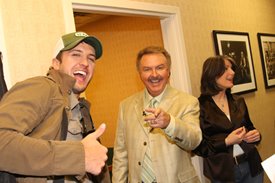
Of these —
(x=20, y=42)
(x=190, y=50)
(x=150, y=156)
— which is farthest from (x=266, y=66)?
(x=20, y=42)

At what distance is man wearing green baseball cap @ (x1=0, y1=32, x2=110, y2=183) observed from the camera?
0.97 metres

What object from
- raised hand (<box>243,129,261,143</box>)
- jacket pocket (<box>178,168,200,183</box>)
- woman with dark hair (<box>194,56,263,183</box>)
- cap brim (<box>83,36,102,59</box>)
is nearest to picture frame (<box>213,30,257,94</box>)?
woman with dark hair (<box>194,56,263,183</box>)

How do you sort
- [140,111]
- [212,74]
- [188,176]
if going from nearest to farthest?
1. [188,176]
2. [140,111]
3. [212,74]

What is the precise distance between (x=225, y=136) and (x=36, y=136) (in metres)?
1.71

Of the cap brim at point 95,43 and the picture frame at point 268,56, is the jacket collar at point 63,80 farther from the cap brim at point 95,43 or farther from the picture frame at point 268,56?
the picture frame at point 268,56

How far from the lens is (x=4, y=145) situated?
945 millimetres

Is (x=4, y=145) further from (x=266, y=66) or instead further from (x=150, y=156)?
(x=266, y=66)

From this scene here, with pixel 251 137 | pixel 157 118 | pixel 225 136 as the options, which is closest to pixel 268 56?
pixel 251 137

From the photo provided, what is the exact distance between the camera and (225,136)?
2428 millimetres

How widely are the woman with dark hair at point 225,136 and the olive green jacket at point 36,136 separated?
1.56 meters

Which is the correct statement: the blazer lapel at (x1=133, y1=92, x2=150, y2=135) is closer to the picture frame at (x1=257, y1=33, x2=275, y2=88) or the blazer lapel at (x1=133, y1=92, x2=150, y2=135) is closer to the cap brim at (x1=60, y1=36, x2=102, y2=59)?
the cap brim at (x1=60, y1=36, x2=102, y2=59)

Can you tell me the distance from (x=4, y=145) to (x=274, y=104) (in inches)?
161

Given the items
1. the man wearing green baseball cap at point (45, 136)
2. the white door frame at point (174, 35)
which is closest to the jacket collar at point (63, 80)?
the man wearing green baseball cap at point (45, 136)

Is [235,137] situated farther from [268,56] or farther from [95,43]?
[268,56]
